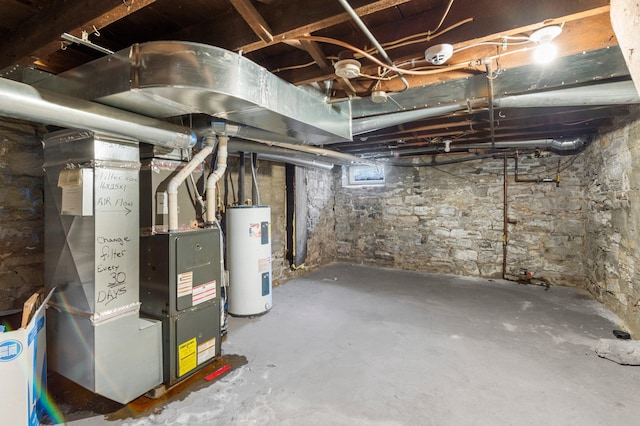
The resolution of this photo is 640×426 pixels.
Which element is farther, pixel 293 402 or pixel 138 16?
pixel 293 402

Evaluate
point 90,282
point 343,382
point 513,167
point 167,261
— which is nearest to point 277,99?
point 167,261

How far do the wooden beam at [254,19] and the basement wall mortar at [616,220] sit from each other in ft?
10.1

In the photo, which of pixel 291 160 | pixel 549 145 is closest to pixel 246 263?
pixel 291 160

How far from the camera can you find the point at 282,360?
2236 millimetres

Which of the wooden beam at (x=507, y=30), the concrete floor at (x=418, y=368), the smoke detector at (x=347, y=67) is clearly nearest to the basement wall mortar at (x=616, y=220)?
the concrete floor at (x=418, y=368)

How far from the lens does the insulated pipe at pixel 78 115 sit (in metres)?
1.27

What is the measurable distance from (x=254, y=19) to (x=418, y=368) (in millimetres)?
2348

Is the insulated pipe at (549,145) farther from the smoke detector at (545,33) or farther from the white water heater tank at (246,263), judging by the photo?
the white water heater tank at (246,263)

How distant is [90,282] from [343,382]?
5.43 feet

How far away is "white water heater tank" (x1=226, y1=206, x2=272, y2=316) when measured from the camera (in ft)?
10.1

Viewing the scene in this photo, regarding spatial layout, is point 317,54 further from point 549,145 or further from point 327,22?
point 549,145

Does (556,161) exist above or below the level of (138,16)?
below

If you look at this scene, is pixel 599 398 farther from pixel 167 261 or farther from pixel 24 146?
pixel 24 146

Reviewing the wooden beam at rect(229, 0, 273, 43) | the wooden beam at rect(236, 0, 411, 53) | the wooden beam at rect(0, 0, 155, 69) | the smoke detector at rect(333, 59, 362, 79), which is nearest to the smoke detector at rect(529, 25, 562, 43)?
the wooden beam at rect(236, 0, 411, 53)
